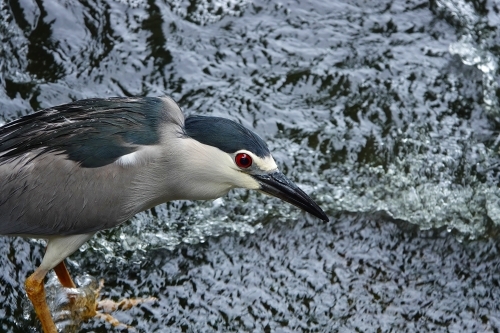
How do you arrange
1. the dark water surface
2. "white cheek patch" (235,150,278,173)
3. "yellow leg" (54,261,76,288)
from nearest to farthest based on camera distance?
"white cheek patch" (235,150,278,173), "yellow leg" (54,261,76,288), the dark water surface

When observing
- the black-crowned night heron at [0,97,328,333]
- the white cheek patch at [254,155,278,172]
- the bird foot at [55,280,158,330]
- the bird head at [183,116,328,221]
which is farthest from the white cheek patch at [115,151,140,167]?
the bird foot at [55,280,158,330]

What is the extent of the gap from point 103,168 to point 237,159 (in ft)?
2.34

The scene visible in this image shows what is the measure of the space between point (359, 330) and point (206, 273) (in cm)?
101

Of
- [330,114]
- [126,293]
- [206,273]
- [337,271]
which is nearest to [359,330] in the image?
[337,271]

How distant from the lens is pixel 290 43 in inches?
263

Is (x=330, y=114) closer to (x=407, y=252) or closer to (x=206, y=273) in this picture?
(x=407, y=252)

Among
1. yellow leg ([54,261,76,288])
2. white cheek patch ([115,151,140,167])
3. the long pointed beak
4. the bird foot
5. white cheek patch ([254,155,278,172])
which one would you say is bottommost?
the bird foot

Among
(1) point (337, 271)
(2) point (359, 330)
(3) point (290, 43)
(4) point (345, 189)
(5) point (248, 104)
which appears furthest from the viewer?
(3) point (290, 43)

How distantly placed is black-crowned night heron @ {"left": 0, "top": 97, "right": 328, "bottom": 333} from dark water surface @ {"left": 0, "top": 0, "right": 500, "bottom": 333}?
693 millimetres

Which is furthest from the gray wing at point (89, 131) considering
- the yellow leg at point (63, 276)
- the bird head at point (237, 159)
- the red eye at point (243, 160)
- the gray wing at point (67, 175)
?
the yellow leg at point (63, 276)

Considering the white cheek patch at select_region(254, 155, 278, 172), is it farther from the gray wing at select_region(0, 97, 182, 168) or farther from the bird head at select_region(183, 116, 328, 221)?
the gray wing at select_region(0, 97, 182, 168)

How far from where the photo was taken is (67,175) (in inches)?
167

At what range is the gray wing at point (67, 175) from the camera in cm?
423

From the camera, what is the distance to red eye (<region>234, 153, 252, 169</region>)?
4.18 meters
